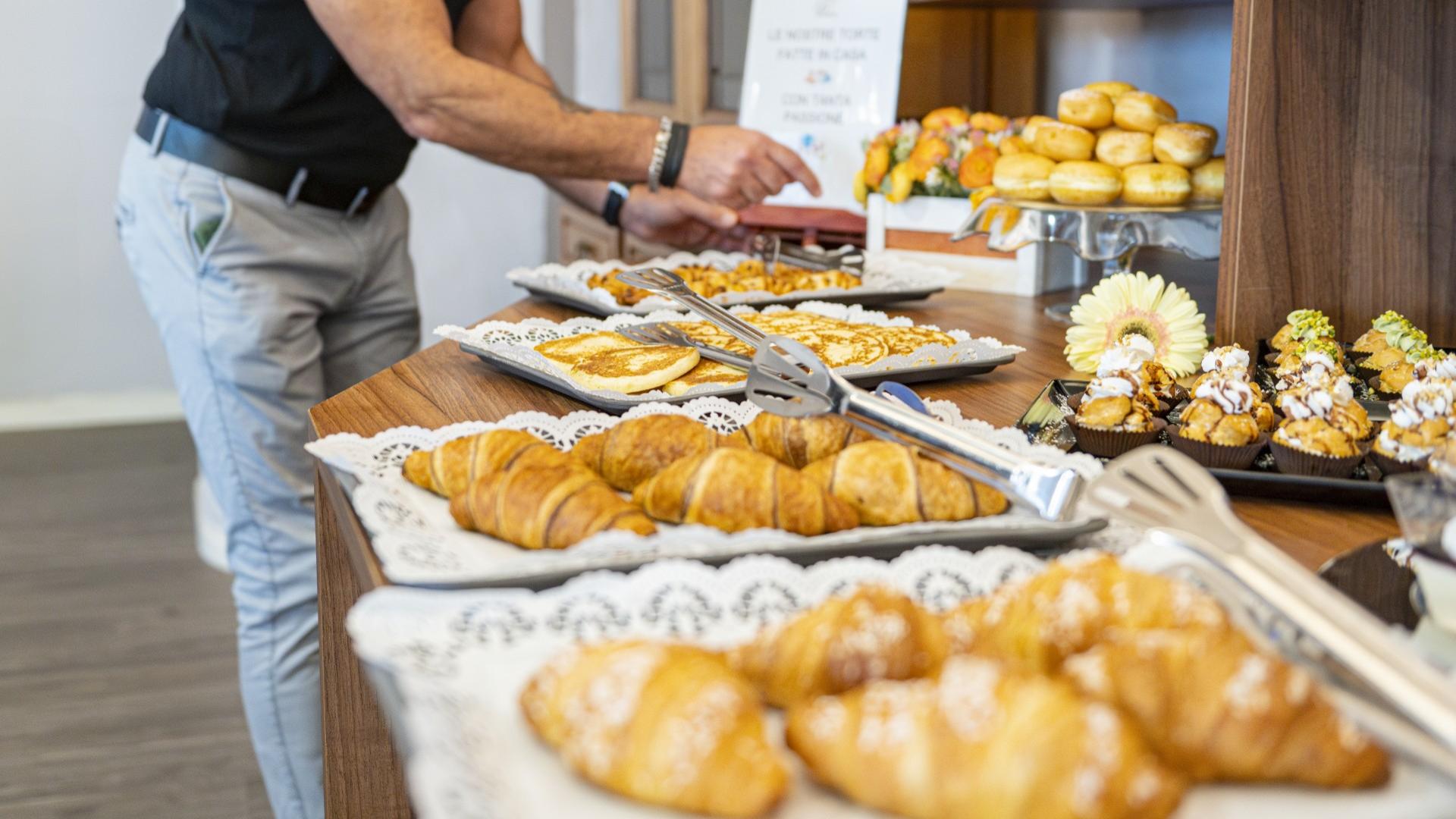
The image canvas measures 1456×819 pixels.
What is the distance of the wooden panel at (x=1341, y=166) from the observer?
1.15 metres

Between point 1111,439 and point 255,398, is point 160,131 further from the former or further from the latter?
point 1111,439

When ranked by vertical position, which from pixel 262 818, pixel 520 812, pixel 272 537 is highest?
pixel 520 812

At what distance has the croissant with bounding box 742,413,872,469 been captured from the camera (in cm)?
86

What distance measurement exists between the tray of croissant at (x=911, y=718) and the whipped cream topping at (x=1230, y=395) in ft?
1.19

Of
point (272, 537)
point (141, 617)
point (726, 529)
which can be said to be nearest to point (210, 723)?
point (141, 617)

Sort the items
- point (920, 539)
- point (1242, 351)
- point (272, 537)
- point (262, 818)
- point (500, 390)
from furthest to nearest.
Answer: point (262, 818) < point (272, 537) < point (500, 390) < point (1242, 351) < point (920, 539)

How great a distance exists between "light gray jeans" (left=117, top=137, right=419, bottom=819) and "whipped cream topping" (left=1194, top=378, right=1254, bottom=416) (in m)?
1.31

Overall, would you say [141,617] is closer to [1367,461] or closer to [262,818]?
[262,818]

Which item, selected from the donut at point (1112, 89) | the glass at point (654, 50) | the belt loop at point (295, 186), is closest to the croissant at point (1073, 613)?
the donut at point (1112, 89)

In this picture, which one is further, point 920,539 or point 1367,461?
point 1367,461

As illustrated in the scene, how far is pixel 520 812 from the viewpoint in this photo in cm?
47

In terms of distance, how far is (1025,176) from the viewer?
1.64 meters

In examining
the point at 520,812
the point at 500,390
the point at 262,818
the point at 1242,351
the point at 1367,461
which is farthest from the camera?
the point at 262,818

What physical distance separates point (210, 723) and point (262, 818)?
38 cm
